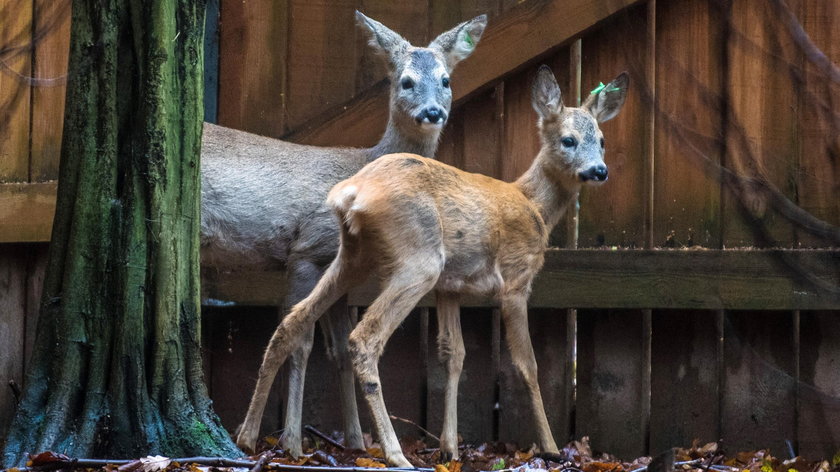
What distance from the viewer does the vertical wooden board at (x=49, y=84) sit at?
22.4 feet

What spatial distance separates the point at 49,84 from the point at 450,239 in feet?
9.87

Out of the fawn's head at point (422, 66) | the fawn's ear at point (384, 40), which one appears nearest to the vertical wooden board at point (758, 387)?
the fawn's head at point (422, 66)

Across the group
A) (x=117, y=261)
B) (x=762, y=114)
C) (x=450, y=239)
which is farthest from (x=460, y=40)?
(x=117, y=261)

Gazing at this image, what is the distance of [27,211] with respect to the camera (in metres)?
6.62

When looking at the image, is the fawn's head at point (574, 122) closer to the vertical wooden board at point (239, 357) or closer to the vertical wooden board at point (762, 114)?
the vertical wooden board at point (762, 114)

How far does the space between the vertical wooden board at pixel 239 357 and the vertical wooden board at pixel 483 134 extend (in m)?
1.61

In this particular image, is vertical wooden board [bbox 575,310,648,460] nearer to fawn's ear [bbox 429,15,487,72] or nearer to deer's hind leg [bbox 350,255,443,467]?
deer's hind leg [bbox 350,255,443,467]

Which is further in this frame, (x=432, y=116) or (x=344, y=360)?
(x=432, y=116)

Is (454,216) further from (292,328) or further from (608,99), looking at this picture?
(608,99)

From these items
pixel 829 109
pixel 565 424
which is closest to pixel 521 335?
pixel 565 424

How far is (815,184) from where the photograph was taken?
6.59 metres

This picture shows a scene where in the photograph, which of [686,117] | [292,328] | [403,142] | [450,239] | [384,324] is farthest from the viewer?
A: [403,142]

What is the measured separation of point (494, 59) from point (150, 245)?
116 inches

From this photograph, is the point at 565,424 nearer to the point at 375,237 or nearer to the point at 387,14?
the point at 375,237
